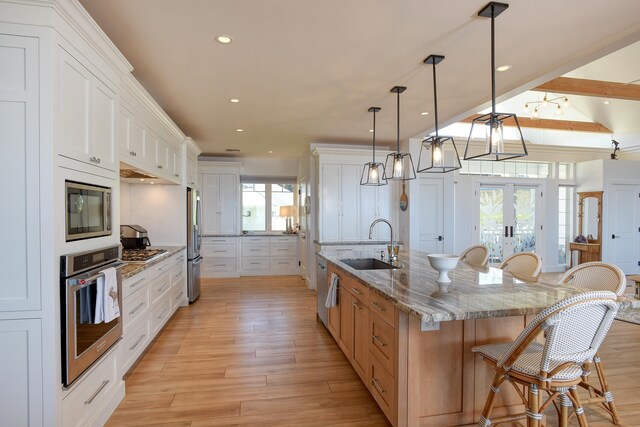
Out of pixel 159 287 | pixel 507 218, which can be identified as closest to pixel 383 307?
pixel 159 287

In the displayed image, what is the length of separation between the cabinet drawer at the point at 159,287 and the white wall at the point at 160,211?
0.85 m

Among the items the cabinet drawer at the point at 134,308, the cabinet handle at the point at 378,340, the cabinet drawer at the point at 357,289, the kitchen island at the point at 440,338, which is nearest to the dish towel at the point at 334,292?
the cabinet drawer at the point at 357,289

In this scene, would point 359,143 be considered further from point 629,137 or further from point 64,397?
point 629,137

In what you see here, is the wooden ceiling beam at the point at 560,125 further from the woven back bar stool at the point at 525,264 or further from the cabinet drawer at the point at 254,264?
the cabinet drawer at the point at 254,264

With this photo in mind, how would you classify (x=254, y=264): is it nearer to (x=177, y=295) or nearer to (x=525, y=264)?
(x=177, y=295)

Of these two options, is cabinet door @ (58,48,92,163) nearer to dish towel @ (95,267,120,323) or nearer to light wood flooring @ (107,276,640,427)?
dish towel @ (95,267,120,323)

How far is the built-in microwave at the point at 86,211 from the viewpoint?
1774 millimetres

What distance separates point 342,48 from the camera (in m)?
2.54

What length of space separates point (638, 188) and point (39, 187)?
31.6 ft

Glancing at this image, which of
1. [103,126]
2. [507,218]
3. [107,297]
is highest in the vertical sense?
[103,126]

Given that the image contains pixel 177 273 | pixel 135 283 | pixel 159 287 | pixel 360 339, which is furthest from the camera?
pixel 177 273

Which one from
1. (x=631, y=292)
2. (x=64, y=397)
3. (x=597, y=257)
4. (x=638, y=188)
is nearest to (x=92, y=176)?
(x=64, y=397)

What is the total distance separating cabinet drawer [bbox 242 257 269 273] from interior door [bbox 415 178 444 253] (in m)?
3.30

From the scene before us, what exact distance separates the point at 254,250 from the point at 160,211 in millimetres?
2747
